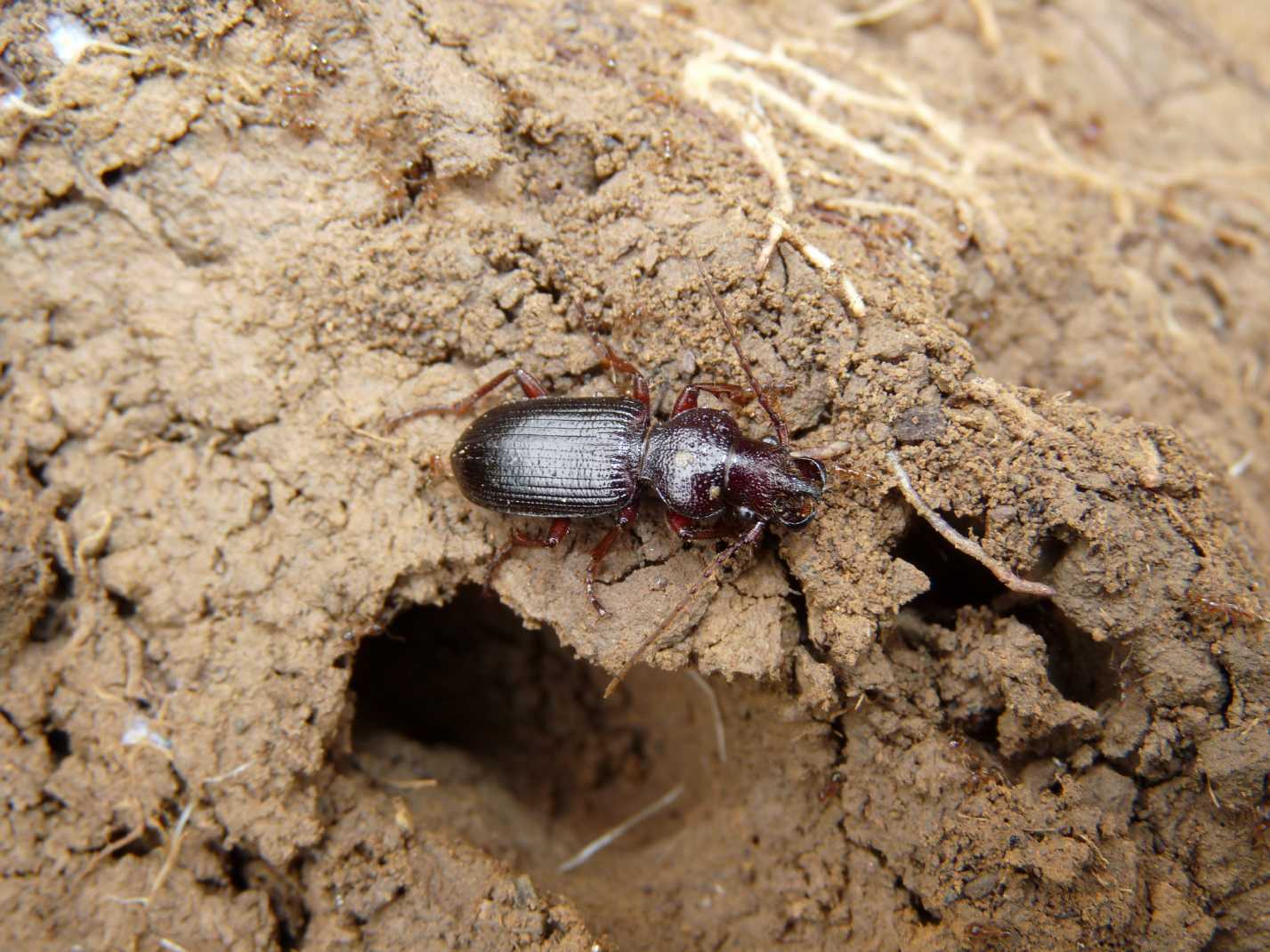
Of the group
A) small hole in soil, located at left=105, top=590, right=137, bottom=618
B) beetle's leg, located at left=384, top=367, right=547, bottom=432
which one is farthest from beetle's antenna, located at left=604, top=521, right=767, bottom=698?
small hole in soil, located at left=105, top=590, right=137, bottom=618

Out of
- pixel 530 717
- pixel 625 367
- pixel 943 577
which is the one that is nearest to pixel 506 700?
pixel 530 717

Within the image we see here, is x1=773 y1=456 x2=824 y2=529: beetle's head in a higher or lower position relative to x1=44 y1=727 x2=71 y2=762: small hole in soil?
higher

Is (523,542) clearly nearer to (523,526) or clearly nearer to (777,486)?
(523,526)

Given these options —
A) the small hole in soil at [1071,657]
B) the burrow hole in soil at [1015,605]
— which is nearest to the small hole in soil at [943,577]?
the burrow hole in soil at [1015,605]

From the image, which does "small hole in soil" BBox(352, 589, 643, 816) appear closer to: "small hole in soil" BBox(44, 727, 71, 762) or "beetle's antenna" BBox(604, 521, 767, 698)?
"small hole in soil" BBox(44, 727, 71, 762)

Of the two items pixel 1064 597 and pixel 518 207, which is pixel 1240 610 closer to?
pixel 1064 597

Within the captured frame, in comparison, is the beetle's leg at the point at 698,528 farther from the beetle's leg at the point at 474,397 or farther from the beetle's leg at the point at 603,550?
the beetle's leg at the point at 474,397

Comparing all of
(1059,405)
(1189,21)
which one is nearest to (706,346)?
(1059,405)
